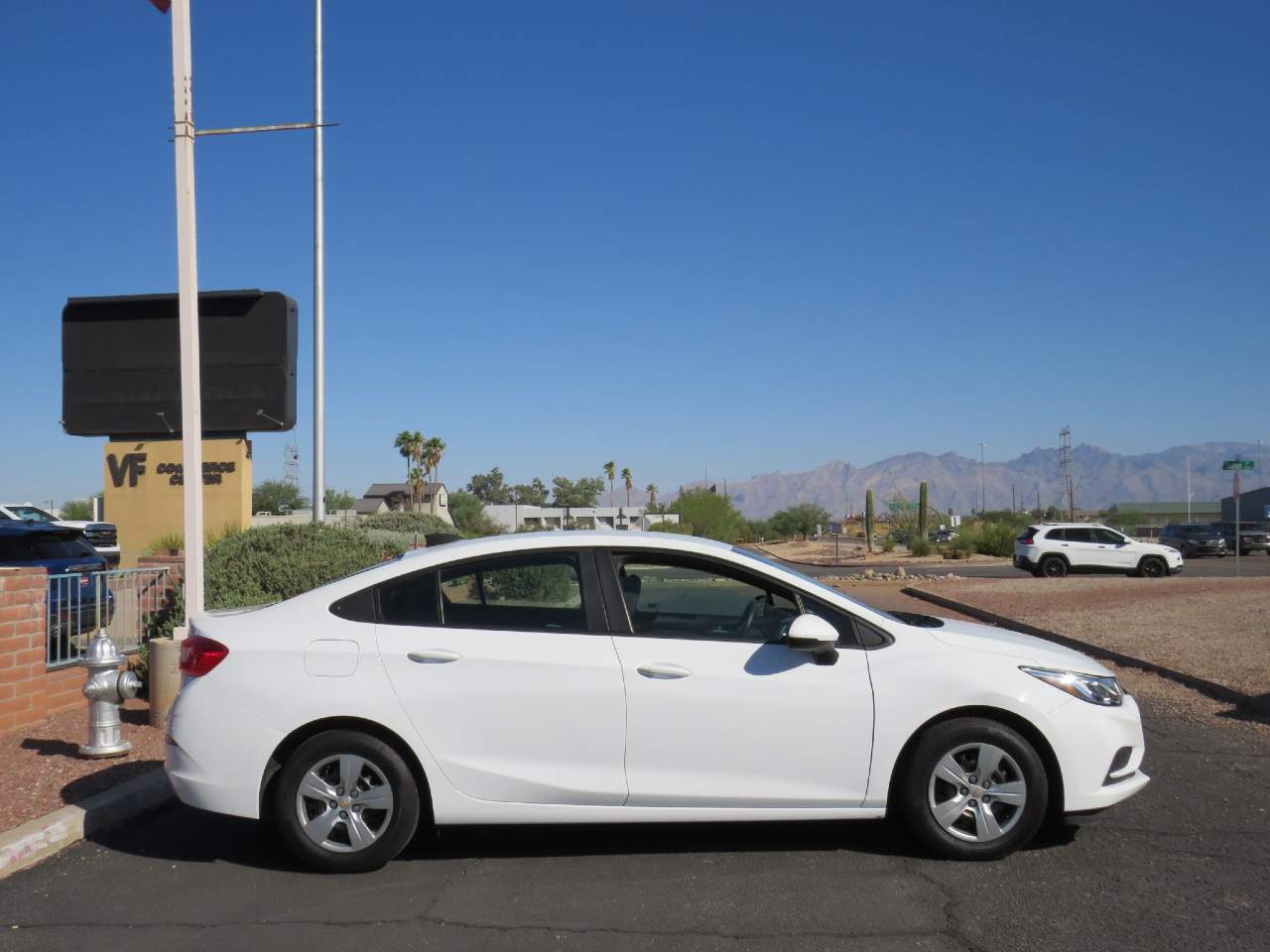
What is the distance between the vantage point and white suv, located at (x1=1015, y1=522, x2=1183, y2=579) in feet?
102

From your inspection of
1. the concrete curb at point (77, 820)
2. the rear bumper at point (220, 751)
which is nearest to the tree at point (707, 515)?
the concrete curb at point (77, 820)

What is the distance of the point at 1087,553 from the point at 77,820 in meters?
29.8

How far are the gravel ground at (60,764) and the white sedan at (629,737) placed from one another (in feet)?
5.28

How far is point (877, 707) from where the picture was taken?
5.29 m

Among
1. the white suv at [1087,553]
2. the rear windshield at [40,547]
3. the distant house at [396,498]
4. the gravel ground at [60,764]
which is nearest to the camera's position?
the gravel ground at [60,764]

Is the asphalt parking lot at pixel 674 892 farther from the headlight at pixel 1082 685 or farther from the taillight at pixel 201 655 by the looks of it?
the taillight at pixel 201 655

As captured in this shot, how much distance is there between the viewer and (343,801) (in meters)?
5.25

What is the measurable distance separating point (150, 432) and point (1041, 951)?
15278mm

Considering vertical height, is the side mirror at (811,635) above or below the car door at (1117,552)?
above

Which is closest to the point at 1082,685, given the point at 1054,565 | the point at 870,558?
the point at 1054,565

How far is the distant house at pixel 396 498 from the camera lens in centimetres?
6550

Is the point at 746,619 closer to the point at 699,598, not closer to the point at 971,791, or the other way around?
the point at 699,598

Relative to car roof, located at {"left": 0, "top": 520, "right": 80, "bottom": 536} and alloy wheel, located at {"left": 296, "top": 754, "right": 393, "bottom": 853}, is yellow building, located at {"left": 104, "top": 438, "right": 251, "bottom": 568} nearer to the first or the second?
car roof, located at {"left": 0, "top": 520, "right": 80, "bottom": 536}

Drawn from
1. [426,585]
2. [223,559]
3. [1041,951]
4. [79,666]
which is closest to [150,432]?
[223,559]
